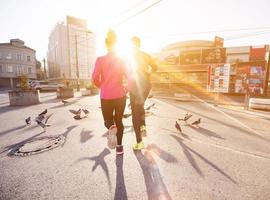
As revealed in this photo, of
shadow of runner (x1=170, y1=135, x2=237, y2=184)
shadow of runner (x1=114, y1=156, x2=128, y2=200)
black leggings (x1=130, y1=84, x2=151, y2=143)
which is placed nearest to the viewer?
shadow of runner (x1=114, y1=156, x2=128, y2=200)

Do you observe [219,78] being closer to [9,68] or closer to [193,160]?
[193,160]

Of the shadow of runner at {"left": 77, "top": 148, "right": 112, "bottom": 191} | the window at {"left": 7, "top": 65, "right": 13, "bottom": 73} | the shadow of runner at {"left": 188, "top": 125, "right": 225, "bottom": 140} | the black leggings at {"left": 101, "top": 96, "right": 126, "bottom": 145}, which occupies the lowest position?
the shadow of runner at {"left": 188, "top": 125, "right": 225, "bottom": 140}

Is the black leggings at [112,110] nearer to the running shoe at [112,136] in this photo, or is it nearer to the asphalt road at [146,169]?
the running shoe at [112,136]

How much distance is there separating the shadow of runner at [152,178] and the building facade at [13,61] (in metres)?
47.6

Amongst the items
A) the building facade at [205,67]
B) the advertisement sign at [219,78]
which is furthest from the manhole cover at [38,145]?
the building facade at [205,67]

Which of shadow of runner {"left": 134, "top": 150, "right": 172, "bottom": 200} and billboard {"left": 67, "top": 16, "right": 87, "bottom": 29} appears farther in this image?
billboard {"left": 67, "top": 16, "right": 87, "bottom": 29}

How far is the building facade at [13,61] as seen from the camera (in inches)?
1638

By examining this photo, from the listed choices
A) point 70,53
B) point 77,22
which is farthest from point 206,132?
point 77,22

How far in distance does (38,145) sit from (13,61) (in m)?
50.0

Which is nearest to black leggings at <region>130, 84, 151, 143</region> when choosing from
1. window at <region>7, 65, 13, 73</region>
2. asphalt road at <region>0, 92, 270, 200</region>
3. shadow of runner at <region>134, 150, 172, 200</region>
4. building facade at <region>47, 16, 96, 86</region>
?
shadow of runner at <region>134, 150, 172, 200</region>

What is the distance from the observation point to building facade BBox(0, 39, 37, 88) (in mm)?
41594

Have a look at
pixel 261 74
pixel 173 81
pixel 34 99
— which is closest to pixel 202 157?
pixel 34 99

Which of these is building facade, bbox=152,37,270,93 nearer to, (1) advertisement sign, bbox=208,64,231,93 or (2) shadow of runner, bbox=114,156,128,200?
(1) advertisement sign, bbox=208,64,231,93

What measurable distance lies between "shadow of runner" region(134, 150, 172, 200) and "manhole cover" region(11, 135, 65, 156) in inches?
78.9
